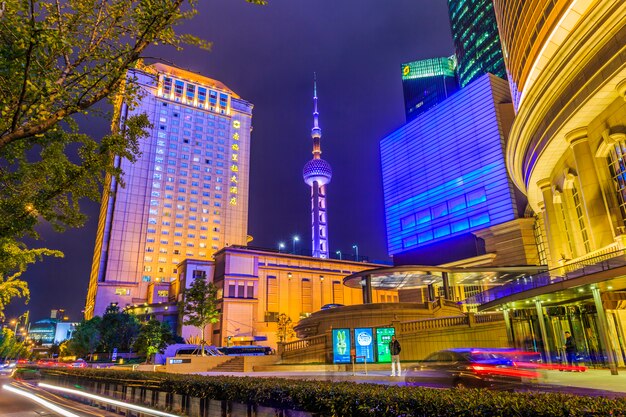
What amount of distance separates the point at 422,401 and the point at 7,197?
50.1 ft

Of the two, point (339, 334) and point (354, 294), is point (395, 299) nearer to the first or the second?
point (354, 294)

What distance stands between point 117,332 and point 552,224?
2909 inches

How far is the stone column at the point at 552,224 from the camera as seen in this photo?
3806cm

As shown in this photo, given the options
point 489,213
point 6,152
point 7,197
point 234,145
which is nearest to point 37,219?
point 7,197

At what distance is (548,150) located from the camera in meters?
34.5

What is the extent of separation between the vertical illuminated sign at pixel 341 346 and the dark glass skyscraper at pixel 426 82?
17015 cm

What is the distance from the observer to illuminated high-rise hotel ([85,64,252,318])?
11856cm

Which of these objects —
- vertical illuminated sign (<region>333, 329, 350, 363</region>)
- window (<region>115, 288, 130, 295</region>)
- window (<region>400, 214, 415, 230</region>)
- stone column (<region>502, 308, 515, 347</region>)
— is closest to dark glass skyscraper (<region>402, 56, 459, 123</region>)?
window (<region>400, 214, 415, 230</region>)

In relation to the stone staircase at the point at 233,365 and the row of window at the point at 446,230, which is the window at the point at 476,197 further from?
the stone staircase at the point at 233,365

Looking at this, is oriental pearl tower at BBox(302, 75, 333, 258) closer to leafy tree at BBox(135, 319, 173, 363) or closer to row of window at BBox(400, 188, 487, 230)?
row of window at BBox(400, 188, 487, 230)

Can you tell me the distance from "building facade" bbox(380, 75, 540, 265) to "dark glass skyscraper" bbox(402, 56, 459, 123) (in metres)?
98.9

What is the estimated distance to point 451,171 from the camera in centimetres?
8194

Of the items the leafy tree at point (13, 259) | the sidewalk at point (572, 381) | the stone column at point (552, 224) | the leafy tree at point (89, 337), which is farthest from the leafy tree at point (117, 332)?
the stone column at point (552, 224)

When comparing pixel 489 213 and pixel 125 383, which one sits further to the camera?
pixel 489 213
